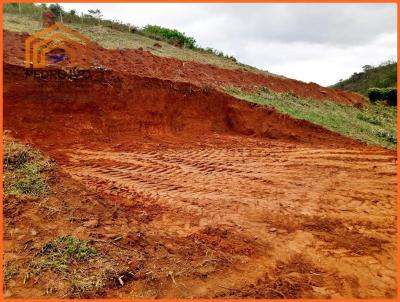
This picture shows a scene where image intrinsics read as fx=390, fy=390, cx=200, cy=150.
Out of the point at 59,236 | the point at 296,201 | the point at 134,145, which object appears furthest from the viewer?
the point at 134,145

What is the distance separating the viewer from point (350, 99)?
1811 centimetres

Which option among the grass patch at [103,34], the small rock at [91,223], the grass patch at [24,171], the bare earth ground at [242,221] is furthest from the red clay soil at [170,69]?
the small rock at [91,223]

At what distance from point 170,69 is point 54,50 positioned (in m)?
3.54

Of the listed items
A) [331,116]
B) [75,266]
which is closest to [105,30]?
[331,116]

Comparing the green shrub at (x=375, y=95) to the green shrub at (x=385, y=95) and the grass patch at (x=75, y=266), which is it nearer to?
the green shrub at (x=385, y=95)

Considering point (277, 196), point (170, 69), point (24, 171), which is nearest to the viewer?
point (24, 171)

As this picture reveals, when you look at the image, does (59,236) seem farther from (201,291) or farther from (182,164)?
(182,164)

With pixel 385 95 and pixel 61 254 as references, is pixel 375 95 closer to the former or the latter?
pixel 385 95

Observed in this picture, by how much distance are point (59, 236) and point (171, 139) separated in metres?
5.36

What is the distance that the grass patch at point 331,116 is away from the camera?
1023cm

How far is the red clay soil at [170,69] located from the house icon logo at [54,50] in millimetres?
212

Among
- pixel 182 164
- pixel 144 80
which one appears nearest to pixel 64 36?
pixel 144 80

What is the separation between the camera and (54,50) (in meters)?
11.1

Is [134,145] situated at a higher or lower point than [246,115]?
lower
